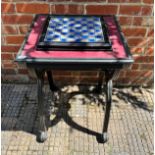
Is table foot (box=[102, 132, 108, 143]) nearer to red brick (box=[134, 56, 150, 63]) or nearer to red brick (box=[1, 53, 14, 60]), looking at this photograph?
red brick (box=[134, 56, 150, 63])

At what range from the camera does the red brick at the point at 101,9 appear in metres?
2.67

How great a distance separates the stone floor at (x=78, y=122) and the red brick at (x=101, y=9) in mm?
1026

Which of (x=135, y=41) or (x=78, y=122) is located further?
(x=135, y=41)

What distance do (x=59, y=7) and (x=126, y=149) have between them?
1.63 meters

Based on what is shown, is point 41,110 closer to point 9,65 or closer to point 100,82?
point 100,82

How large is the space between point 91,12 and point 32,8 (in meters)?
0.64

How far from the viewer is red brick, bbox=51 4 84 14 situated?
105 inches

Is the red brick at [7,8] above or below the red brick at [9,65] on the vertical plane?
above

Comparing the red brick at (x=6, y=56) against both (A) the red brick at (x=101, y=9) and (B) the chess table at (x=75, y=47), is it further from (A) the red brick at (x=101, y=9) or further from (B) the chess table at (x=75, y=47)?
(A) the red brick at (x=101, y=9)

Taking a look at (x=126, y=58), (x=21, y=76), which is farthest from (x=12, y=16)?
(x=126, y=58)

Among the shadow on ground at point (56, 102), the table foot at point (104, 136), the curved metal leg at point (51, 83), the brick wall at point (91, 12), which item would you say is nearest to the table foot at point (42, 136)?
the shadow on ground at point (56, 102)

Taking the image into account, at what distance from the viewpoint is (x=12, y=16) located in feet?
9.07

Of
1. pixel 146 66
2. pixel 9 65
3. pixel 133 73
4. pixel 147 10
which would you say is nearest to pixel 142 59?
pixel 146 66

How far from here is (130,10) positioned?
A: 2.70 m
